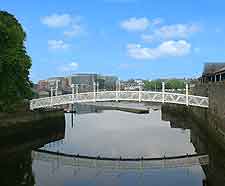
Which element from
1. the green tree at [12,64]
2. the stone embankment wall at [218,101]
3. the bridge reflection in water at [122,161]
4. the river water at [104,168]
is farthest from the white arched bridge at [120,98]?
the bridge reflection in water at [122,161]

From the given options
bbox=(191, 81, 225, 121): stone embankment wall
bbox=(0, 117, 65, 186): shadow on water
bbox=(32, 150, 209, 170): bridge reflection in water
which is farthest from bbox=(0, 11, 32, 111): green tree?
bbox=(191, 81, 225, 121): stone embankment wall

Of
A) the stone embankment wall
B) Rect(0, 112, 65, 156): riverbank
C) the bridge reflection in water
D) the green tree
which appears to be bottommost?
the bridge reflection in water

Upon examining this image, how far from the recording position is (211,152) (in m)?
26.6

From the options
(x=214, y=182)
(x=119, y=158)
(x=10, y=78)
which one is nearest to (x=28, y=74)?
(x=10, y=78)

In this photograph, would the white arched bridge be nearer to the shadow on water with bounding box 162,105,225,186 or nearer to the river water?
the shadow on water with bounding box 162,105,225,186

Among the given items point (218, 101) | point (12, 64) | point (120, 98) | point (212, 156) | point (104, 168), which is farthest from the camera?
point (12, 64)

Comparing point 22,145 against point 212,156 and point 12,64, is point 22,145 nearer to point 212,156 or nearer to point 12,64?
point 12,64

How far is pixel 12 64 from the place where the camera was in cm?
3303

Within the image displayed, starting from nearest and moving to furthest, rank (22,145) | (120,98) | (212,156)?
(212,156), (22,145), (120,98)

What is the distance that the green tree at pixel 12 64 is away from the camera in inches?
1283

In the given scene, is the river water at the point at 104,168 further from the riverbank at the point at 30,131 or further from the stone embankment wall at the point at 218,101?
the stone embankment wall at the point at 218,101

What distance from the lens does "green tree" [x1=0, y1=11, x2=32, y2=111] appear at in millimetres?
32594

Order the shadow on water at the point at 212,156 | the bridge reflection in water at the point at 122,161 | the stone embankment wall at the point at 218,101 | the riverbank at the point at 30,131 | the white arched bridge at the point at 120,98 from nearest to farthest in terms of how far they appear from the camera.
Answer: the shadow on water at the point at 212,156, the bridge reflection in water at the point at 122,161, the stone embankment wall at the point at 218,101, the riverbank at the point at 30,131, the white arched bridge at the point at 120,98

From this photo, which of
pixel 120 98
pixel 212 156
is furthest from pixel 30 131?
pixel 212 156
